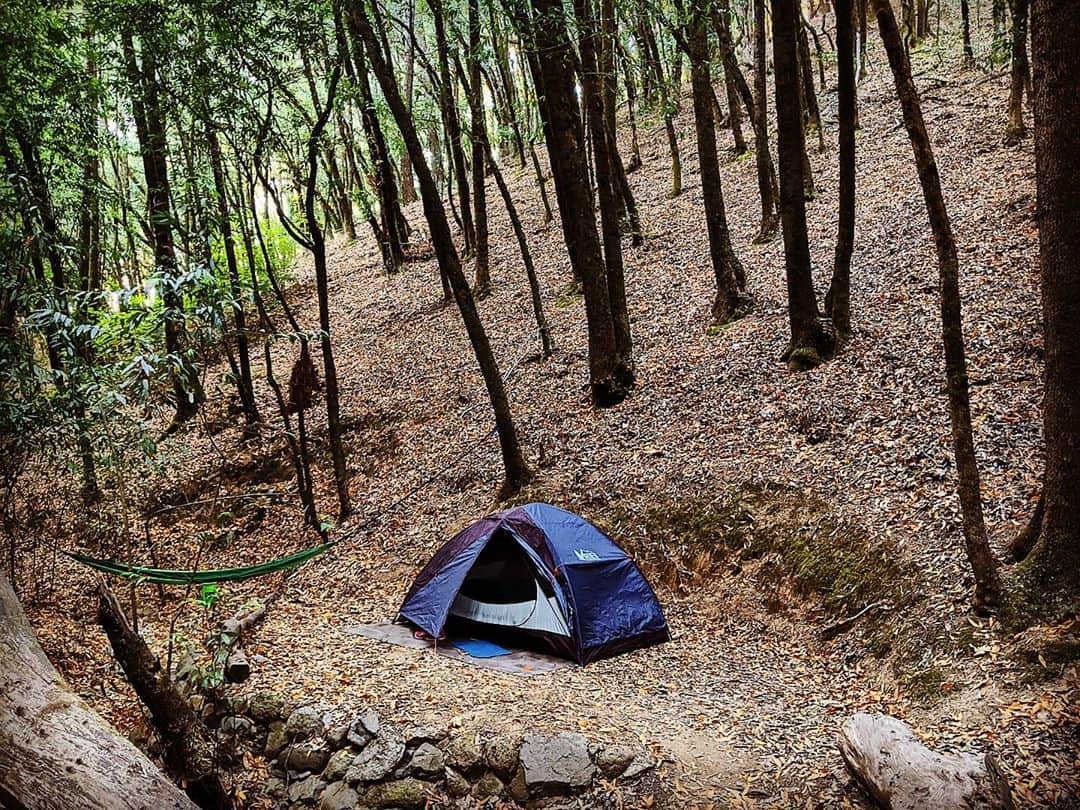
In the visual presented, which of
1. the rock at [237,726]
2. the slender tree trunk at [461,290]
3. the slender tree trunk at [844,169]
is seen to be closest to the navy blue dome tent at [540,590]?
the rock at [237,726]

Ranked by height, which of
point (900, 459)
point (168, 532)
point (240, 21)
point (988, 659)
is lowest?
point (168, 532)

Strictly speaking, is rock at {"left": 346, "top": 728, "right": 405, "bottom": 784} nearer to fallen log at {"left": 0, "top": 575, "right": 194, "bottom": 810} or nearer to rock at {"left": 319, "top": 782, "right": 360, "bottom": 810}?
rock at {"left": 319, "top": 782, "right": 360, "bottom": 810}

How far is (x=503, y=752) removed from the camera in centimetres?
507

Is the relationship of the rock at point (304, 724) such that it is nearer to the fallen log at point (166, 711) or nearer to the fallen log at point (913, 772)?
the fallen log at point (166, 711)

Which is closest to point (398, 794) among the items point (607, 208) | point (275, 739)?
point (275, 739)

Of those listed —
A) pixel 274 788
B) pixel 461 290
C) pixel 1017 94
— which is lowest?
pixel 274 788

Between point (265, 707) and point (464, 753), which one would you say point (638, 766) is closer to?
point (464, 753)

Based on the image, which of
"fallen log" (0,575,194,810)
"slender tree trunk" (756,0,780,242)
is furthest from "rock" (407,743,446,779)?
"slender tree trunk" (756,0,780,242)

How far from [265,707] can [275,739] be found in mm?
329

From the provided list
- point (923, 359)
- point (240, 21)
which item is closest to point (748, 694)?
point (923, 359)

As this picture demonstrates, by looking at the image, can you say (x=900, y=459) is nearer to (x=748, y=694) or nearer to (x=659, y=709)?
(x=748, y=694)

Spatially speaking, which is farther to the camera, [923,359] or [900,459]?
[923,359]

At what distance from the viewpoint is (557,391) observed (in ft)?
36.1

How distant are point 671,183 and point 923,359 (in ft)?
39.2
